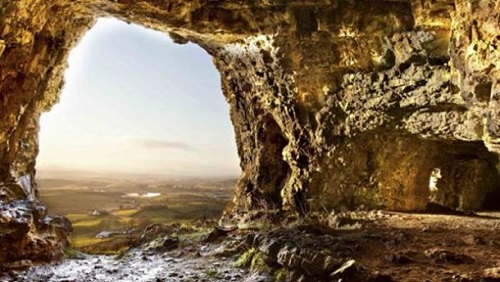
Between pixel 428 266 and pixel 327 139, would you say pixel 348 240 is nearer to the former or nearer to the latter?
pixel 428 266

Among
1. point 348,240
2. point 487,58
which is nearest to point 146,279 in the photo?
point 348,240

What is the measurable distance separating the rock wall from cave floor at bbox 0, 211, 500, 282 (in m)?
1.88

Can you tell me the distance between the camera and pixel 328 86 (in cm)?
1262

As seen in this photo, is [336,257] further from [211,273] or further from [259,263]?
[211,273]

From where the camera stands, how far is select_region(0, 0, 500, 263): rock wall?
8.60 meters

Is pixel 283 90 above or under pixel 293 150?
above

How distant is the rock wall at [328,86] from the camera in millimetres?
8602

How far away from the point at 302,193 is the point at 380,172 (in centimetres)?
266

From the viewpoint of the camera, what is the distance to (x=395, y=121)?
37.8ft

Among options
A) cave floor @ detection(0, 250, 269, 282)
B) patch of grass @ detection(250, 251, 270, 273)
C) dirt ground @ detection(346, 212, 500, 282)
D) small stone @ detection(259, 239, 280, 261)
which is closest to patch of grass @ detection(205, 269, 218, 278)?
cave floor @ detection(0, 250, 269, 282)

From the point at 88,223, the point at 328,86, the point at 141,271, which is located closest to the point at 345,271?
the point at 141,271

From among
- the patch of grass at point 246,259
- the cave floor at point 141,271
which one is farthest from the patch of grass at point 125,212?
the patch of grass at point 246,259

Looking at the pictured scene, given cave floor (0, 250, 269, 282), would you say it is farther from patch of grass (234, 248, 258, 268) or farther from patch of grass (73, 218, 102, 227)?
patch of grass (73, 218, 102, 227)

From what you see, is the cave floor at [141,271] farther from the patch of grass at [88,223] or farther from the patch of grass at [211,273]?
the patch of grass at [88,223]
